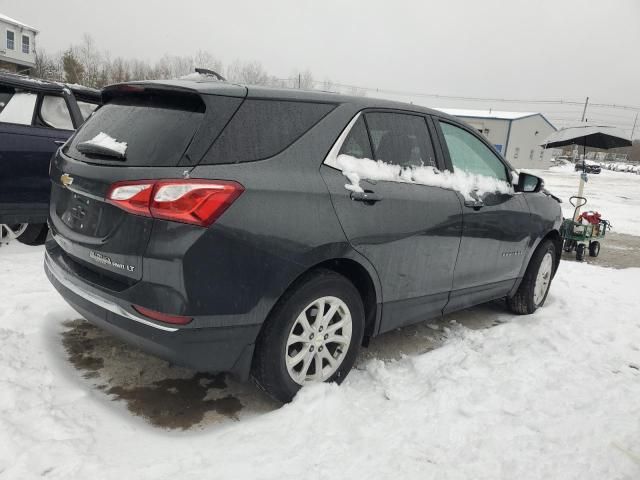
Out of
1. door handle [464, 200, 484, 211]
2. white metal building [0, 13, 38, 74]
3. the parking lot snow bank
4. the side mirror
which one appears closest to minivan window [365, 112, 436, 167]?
door handle [464, 200, 484, 211]

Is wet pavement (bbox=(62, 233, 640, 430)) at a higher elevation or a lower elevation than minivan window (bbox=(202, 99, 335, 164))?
lower

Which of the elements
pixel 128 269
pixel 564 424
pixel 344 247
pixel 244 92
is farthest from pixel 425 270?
pixel 128 269

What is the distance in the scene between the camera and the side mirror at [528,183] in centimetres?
428

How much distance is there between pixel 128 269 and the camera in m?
2.30

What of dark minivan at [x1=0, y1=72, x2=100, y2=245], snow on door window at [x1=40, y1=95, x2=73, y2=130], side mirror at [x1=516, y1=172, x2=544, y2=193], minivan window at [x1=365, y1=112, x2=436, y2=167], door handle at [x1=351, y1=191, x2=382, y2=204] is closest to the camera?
door handle at [x1=351, y1=191, x2=382, y2=204]

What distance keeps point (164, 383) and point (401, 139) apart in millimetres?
2123

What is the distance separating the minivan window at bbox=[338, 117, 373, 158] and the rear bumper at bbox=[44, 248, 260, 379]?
44.7 inches

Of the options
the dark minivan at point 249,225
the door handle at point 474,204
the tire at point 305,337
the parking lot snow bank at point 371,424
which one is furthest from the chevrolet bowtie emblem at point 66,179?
the door handle at point 474,204

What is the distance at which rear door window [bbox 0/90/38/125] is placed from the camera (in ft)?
16.2

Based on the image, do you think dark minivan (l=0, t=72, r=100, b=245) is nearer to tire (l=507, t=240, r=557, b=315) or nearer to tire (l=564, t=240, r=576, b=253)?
tire (l=507, t=240, r=557, b=315)

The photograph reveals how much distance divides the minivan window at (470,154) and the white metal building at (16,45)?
53091mm

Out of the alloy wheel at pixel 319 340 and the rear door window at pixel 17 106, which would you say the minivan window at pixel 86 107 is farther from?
the alloy wheel at pixel 319 340

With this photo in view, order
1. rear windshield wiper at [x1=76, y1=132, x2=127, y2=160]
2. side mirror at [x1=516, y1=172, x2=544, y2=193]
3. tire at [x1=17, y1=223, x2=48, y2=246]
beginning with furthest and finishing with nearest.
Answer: tire at [x1=17, y1=223, x2=48, y2=246], side mirror at [x1=516, y1=172, x2=544, y2=193], rear windshield wiper at [x1=76, y1=132, x2=127, y2=160]

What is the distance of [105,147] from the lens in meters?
2.47
